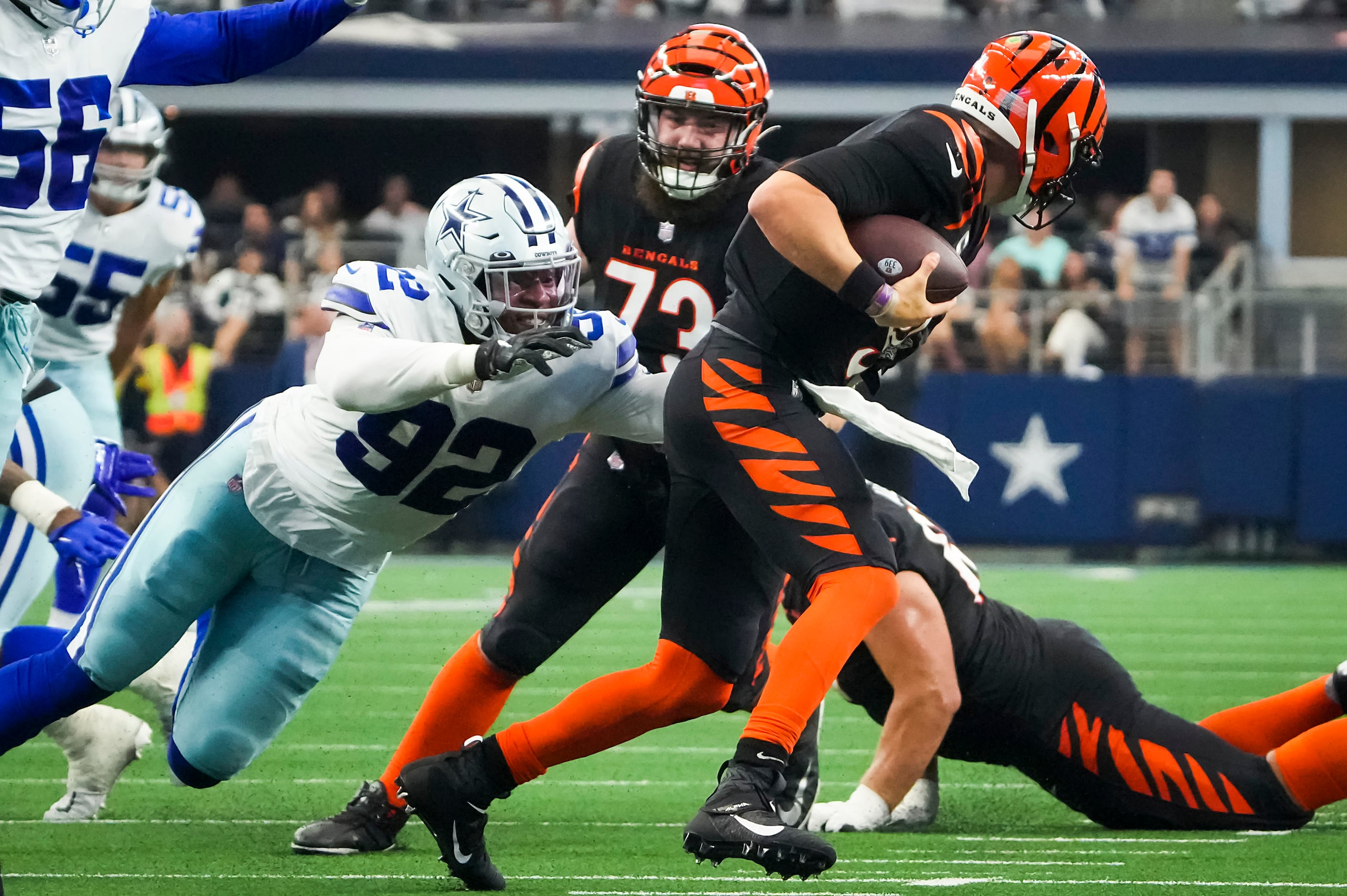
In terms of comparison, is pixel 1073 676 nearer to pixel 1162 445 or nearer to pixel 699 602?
pixel 699 602

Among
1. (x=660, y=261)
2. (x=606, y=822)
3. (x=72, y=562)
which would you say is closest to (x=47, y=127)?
(x=72, y=562)

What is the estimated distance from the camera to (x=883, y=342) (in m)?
3.54

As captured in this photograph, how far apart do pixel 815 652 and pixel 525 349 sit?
2.35ft

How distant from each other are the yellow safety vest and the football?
895cm

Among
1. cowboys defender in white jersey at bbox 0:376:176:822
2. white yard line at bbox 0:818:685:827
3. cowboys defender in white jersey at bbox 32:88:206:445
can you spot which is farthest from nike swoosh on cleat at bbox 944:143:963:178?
cowboys defender in white jersey at bbox 32:88:206:445

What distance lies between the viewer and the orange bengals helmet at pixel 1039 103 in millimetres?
3562

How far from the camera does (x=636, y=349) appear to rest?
3893 mm

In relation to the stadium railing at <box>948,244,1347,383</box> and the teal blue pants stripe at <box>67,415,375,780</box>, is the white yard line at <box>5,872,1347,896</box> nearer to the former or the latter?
the teal blue pants stripe at <box>67,415,375,780</box>

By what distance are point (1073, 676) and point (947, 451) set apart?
3.41ft

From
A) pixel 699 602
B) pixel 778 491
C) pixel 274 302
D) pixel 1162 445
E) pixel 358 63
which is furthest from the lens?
pixel 358 63

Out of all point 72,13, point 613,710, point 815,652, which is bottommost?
point 613,710

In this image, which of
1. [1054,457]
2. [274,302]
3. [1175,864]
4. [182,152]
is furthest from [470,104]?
[1175,864]

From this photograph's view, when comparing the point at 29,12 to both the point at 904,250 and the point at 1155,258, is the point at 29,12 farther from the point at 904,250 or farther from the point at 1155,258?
the point at 1155,258

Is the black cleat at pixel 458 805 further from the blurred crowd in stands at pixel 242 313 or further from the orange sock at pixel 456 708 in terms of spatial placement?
the blurred crowd in stands at pixel 242 313
